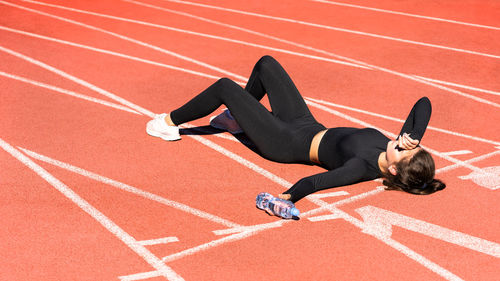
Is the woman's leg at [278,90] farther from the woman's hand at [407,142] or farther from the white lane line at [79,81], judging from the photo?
the white lane line at [79,81]

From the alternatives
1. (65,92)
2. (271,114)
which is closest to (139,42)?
(65,92)

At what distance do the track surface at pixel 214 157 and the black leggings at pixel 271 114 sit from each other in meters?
0.24

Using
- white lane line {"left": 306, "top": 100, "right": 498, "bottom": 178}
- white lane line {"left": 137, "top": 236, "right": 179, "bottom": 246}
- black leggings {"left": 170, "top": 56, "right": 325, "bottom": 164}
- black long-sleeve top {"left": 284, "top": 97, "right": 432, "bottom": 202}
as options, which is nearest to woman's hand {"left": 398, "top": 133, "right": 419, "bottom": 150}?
black long-sleeve top {"left": 284, "top": 97, "right": 432, "bottom": 202}

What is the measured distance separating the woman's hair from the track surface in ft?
0.58

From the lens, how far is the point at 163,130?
608 centimetres

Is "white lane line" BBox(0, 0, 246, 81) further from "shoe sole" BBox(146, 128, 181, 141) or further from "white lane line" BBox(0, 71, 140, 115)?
"shoe sole" BBox(146, 128, 181, 141)

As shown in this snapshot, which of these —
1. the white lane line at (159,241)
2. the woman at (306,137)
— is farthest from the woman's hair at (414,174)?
the white lane line at (159,241)

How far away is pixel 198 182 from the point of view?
5.31m

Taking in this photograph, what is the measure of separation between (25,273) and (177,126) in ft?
8.12

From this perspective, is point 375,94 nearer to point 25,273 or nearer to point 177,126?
point 177,126

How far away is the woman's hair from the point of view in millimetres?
4746

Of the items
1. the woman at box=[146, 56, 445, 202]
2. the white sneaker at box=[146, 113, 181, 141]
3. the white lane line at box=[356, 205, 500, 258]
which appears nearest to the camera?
the white lane line at box=[356, 205, 500, 258]

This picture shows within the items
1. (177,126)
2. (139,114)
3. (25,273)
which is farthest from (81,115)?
(25,273)

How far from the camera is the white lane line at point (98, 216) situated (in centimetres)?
403
